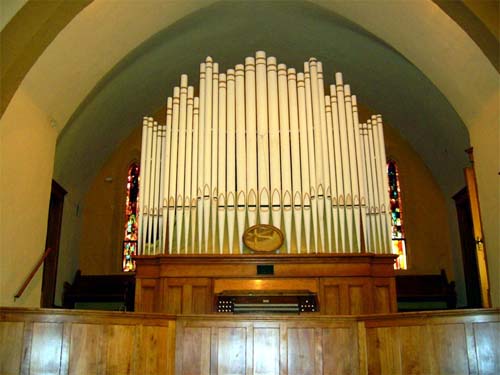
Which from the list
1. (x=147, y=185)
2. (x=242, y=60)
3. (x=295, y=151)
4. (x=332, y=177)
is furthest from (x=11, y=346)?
(x=242, y=60)

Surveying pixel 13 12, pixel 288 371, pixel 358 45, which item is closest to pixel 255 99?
pixel 358 45

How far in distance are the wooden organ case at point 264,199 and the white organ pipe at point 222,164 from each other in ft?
0.05

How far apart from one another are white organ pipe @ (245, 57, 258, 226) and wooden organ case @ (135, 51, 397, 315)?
2 centimetres

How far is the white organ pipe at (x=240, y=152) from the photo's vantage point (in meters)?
7.98

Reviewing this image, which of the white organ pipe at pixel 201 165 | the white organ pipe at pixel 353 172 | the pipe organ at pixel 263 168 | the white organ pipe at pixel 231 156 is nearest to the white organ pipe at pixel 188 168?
the pipe organ at pixel 263 168

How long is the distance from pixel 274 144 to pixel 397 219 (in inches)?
178

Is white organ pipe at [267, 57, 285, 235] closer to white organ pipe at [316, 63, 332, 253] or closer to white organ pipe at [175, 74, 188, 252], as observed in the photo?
white organ pipe at [316, 63, 332, 253]

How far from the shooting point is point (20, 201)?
23.7ft

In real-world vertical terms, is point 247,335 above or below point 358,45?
below

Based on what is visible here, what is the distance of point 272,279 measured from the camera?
7801mm

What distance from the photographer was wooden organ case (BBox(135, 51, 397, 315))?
306 inches

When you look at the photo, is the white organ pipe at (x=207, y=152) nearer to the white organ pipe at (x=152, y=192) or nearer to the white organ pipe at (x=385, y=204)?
the white organ pipe at (x=152, y=192)

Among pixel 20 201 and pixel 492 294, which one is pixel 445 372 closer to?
pixel 492 294

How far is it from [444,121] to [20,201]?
6906mm
